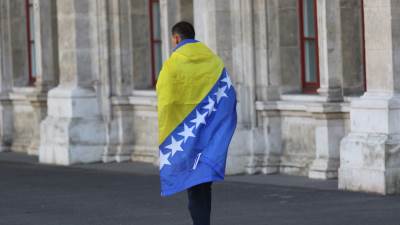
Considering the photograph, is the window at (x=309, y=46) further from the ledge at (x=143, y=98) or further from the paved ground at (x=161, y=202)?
the ledge at (x=143, y=98)

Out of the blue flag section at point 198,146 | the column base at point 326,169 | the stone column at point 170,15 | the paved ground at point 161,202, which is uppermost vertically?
the stone column at point 170,15

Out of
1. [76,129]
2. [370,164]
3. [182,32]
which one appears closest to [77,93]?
[76,129]

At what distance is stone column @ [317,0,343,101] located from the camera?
1964 centimetres

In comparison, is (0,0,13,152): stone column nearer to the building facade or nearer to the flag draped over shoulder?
the building facade

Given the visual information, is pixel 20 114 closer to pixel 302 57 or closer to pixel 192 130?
pixel 302 57

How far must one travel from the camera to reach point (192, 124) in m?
12.7

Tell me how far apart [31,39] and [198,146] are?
15.9 metres

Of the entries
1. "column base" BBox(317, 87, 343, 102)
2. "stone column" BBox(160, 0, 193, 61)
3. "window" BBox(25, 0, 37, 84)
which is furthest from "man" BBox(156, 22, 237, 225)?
"window" BBox(25, 0, 37, 84)

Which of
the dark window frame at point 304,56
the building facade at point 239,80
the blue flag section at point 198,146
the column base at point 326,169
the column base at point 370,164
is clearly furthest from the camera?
the dark window frame at point 304,56

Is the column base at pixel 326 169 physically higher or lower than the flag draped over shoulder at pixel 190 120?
lower

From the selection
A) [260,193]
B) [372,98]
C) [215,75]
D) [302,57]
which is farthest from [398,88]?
[215,75]

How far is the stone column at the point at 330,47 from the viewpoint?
19.6 m

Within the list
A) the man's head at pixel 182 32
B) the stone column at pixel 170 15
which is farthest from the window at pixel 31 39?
the man's head at pixel 182 32

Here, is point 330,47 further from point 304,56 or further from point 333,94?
point 304,56
